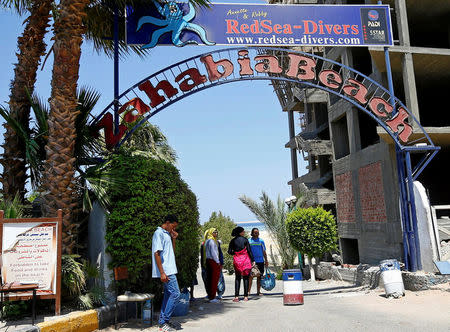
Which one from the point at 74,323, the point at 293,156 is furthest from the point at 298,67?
the point at 293,156

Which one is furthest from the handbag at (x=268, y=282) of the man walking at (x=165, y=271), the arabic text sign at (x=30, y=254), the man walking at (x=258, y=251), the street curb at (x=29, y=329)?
the street curb at (x=29, y=329)

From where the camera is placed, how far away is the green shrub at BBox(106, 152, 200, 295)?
7.65m

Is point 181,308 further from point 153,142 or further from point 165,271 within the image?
point 153,142

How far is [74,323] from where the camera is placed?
622cm

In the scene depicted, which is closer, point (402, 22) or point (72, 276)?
point (72, 276)

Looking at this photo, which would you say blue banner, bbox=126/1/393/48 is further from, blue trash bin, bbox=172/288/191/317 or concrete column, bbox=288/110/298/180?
concrete column, bbox=288/110/298/180

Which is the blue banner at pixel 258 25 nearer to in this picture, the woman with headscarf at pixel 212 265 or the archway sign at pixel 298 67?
the archway sign at pixel 298 67

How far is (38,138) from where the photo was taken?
8.40 metres

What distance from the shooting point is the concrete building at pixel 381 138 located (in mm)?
14312

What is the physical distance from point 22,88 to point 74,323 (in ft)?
16.1

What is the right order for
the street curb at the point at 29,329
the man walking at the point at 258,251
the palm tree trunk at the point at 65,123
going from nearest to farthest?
the street curb at the point at 29,329 < the palm tree trunk at the point at 65,123 < the man walking at the point at 258,251

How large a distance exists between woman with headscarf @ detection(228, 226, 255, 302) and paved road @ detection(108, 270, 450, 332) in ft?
1.37

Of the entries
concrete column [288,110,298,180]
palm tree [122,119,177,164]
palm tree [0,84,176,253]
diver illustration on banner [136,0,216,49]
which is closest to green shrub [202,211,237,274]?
concrete column [288,110,298,180]

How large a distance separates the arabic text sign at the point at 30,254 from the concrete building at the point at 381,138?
9.61 m
